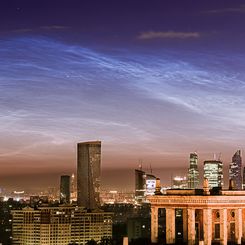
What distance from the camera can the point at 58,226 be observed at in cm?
11738

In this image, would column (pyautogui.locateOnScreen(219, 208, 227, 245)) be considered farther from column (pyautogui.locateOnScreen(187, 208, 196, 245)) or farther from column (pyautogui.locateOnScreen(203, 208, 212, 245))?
column (pyautogui.locateOnScreen(187, 208, 196, 245))

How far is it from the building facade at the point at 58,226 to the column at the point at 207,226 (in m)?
93.3

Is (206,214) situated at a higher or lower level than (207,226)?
higher

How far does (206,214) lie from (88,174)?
168m

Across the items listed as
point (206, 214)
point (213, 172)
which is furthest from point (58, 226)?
point (206, 214)

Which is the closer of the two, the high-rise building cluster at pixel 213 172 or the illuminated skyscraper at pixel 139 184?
the high-rise building cluster at pixel 213 172

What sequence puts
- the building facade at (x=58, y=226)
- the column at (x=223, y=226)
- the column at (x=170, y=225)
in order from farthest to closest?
the building facade at (x=58, y=226), the column at (x=170, y=225), the column at (x=223, y=226)

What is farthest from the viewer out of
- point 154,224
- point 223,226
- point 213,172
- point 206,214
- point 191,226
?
point 213,172

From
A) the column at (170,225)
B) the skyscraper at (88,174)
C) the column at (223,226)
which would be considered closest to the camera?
the column at (223,226)

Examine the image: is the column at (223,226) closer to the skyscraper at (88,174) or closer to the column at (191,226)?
the column at (191,226)

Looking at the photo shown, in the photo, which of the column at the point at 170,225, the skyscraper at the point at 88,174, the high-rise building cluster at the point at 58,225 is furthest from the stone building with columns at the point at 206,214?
the skyscraper at the point at 88,174

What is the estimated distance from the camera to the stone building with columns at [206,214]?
2197cm

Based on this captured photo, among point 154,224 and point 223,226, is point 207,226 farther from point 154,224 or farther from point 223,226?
point 154,224

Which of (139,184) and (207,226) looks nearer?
(207,226)
